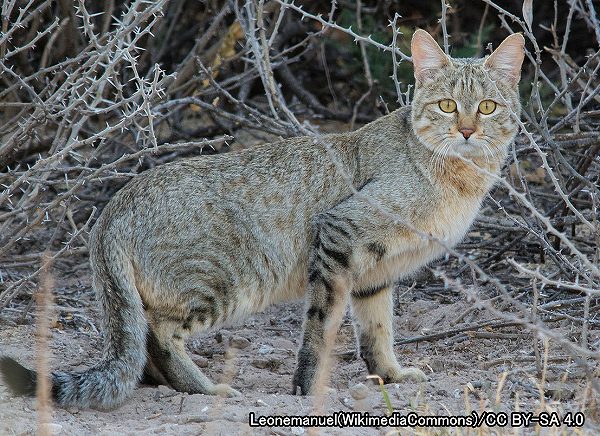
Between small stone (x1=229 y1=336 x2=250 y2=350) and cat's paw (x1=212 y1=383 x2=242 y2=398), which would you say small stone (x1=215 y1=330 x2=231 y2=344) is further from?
cat's paw (x1=212 y1=383 x2=242 y2=398)

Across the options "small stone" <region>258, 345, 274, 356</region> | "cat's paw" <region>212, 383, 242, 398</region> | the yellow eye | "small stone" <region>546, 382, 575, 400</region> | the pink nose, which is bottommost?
"small stone" <region>258, 345, 274, 356</region>

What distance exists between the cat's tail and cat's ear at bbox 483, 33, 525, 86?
2.20 metres

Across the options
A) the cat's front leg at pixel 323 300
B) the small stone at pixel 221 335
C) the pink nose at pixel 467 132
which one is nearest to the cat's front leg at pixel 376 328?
the cat's front leg at pixel 323 300

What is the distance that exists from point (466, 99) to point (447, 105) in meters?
0.11

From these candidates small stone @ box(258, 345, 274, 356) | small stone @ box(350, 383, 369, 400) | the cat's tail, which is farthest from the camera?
small stone @ box(258, 345, 274, 356)

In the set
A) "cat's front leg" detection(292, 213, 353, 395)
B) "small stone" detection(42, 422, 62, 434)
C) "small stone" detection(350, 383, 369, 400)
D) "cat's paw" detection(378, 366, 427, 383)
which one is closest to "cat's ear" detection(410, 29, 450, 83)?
"cat's front leg" detection(292, 213, 353, 395)

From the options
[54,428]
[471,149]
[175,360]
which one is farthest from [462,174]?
[54,428]

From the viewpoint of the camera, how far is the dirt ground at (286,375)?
4227 mm

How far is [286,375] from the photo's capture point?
5.47m

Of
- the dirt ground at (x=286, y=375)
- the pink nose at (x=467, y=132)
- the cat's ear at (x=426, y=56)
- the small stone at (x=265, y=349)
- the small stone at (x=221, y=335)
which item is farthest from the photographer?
the small stone at (x=221, y=335)

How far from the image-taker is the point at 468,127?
4.98 meters

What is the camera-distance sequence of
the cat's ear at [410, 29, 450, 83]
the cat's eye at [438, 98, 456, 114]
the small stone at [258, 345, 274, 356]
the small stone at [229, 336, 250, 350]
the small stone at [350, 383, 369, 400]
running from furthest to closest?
the small stone at [229, 336, 250, 350], the small stone at [258, 345, 274, 356], the cat's ear at [410, 29, 450, 83], the cat's eye at [438, 98, 456, 114], the small stone at [350, 383, 369, 400]

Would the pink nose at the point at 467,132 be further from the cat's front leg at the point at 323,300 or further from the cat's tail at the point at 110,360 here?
the cat's tail at the point at 110,360

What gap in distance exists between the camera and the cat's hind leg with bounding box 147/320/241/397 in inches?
192
